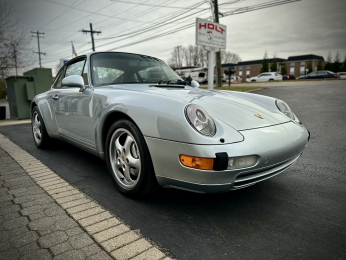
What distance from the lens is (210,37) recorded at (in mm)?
13367

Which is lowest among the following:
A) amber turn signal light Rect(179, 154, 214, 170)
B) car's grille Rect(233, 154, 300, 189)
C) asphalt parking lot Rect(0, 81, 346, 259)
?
asphalt parking lot Rect(0, 81, 346, 259)

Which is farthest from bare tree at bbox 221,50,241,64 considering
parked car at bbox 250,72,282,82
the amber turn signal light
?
the amber turn signal light

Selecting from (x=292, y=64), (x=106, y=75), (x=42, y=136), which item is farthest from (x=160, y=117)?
(x=292, y=64)

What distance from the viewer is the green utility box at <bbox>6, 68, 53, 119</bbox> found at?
31.2 feet

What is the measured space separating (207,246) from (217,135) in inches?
29.4

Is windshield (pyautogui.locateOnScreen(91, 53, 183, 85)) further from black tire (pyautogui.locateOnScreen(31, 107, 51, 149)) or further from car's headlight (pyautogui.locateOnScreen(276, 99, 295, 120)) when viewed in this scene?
black tire (pyautogui.locateOnScreen(31, 107, 51, 149))

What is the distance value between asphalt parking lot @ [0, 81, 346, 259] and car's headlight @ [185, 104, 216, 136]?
71cm

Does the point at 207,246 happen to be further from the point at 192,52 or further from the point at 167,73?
the point at 192,52

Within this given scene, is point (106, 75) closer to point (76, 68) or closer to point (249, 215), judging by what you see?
point (76, 68)

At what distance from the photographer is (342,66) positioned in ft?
167

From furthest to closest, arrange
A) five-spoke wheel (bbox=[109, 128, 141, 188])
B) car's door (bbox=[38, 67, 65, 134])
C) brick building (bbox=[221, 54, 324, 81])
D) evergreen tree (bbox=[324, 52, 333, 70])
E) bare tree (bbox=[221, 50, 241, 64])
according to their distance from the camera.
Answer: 1. bare tree (bbox=[221, 50, 241, 64])
2. brick building (bbox=[221, 54, 324, 81])
3. evergreen tree (bbox=[324, 52, 333, 70])
4. car's door (bbox=[38, 67, 65, 134])
5. five-spoke wheel (bbox=[109, 128, 141, 188])

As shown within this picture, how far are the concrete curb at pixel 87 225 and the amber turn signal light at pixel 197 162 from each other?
23.0 inches

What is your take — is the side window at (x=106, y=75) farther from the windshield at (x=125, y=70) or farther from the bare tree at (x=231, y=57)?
the bare tree at (x=231, y=57)

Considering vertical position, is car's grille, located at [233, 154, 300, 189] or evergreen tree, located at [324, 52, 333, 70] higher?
evergreen tree, located at [324, 52, 333, 70]
